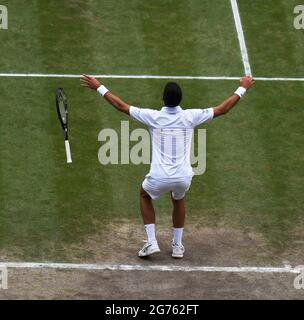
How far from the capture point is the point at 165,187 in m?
17.3

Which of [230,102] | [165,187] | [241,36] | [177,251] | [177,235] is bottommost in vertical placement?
[177,251]

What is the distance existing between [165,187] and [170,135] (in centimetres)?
76

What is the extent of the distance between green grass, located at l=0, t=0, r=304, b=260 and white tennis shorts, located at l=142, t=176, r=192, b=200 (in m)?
1.18

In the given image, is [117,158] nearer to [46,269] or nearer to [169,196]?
[169,196]

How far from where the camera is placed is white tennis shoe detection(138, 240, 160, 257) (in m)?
17.4

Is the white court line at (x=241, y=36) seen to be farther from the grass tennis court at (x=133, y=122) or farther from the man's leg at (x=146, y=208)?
the man's leg at (x=146, y=208)

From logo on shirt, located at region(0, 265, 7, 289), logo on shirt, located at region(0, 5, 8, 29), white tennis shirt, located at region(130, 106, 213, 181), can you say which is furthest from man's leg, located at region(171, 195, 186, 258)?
logo on shirt, located at region(0, 5, 8, 29)

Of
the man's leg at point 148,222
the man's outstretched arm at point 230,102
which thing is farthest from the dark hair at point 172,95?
the man's leg at point 148,222

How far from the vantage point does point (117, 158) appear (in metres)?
20.1

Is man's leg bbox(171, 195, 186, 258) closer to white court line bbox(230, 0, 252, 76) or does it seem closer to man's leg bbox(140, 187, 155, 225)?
man's leg bbox(140, 187, 155, 225)

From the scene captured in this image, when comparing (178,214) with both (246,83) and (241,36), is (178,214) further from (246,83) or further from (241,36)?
(241,36)

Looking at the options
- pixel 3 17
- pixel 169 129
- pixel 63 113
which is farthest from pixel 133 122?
pixel 3 17
